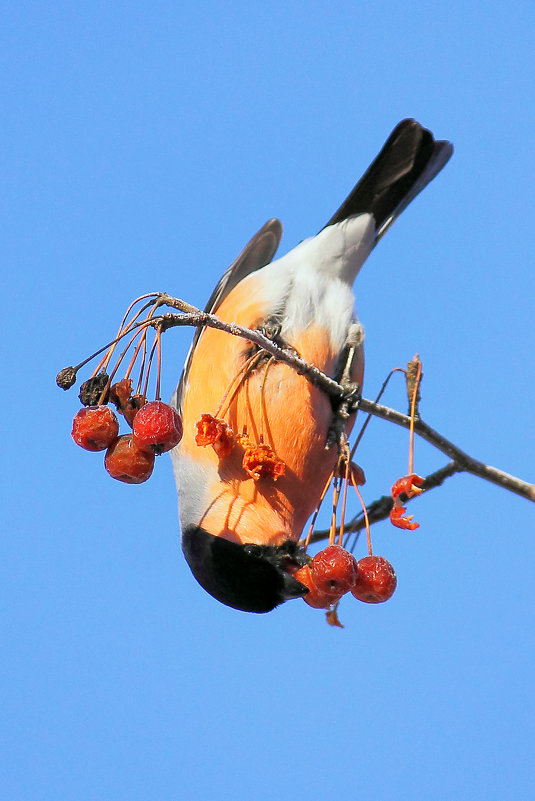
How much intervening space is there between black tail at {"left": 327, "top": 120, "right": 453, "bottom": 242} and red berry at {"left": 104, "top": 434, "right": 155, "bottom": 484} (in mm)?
2236

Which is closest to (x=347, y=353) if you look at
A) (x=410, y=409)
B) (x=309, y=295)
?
(x=309, y=295)

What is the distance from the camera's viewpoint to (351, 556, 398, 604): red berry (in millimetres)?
2537

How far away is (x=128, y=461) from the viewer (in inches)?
92.9

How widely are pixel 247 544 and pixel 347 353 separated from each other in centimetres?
96

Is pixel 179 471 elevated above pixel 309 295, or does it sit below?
below

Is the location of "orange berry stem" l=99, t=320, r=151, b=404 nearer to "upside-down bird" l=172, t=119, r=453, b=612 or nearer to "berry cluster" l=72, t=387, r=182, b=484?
"berry cluster" l=72, t=387, r=182, b=484

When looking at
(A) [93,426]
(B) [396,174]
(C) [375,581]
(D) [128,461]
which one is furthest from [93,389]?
(B) [396,174]

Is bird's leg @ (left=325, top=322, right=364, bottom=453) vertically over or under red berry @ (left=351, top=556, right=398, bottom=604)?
over

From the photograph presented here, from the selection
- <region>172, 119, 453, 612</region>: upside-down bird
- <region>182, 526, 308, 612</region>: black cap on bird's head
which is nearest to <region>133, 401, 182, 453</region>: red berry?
<region>172, 119, 453, 612</region>: upside-down bird

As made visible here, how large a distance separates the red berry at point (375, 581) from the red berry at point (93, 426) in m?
0.81

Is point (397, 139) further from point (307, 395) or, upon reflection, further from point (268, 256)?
point (307, 395)

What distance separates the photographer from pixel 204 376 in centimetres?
357

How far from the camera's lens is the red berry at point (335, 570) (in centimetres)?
246

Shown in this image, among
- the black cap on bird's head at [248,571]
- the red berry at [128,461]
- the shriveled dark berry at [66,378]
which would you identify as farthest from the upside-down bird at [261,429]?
the shriveled dark berry at [66,378]
